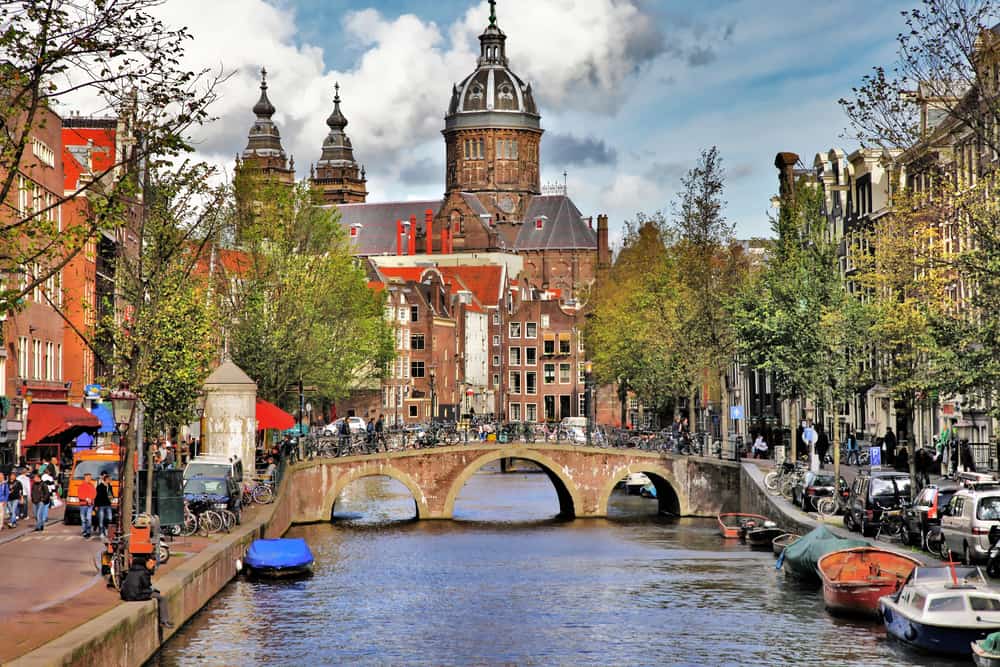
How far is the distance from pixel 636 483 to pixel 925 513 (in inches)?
1883

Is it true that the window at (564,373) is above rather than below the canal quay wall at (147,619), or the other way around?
above

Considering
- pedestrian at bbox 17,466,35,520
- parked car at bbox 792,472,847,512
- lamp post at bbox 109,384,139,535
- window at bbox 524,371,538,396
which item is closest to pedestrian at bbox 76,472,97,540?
pedestrian at bbox 17,466,35,520

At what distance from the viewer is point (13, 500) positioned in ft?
152

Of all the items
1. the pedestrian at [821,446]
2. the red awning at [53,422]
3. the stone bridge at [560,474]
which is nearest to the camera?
the red awning at [53,422]

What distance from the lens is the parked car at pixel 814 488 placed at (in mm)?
55344

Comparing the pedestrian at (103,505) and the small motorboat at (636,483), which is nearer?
the pedestrian at (103,505)

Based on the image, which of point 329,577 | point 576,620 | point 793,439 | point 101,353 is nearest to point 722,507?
point 793,439

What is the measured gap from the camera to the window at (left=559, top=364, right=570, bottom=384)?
548ft

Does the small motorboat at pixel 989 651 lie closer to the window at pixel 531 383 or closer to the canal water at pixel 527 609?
the canal water at pixel 527 609

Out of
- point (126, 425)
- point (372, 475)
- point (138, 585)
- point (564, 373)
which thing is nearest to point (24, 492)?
point (126, 425)

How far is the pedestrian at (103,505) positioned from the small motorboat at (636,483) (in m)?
49.4

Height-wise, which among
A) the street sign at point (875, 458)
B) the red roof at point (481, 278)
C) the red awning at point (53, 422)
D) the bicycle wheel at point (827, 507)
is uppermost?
the red roof at point (481, 278)

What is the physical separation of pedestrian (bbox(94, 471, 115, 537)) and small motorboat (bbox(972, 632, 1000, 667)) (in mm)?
22718

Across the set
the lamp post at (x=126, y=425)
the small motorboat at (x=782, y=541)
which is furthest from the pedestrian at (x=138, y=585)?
the small motorboat at (x=782, y=541)
